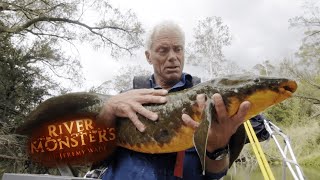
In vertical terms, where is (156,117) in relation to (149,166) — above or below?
above

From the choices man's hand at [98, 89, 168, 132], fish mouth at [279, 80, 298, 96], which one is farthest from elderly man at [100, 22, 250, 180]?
fish mouth at [279, 80, 298, 96]

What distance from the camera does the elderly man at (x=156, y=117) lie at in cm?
156

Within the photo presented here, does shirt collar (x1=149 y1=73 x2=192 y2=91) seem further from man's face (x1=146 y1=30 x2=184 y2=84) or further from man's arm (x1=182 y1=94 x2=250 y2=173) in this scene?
man's arm (x1=182 y1=94 x2=250 y2=173)

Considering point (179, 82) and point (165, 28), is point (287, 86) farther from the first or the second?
point (165, 28)

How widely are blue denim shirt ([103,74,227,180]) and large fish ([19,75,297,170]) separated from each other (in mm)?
78

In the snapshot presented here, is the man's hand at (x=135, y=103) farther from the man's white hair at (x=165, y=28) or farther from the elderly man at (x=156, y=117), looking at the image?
the man's white hair at (x=165, y=28)

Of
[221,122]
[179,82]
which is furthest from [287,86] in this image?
[179,82]

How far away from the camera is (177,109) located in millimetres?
1646

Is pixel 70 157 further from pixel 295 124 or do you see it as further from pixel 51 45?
pixel 295 124

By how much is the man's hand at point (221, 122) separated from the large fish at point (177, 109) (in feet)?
0.09

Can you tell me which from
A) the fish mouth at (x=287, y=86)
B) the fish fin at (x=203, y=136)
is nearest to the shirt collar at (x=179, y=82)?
the fish fin at (x=203, y=136)

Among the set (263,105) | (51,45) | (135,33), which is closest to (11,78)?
(51,45)

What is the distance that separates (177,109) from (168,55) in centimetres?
49

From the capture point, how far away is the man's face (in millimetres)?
2043
